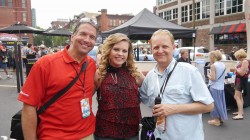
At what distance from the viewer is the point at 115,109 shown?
2.35 metres

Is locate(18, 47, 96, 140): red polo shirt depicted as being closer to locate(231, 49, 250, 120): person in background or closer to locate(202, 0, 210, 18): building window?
locate(231, 49, 250, 120): person in background

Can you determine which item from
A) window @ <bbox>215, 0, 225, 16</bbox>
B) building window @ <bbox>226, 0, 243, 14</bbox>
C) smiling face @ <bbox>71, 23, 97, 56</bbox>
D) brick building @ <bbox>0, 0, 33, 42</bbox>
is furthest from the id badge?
brick building @ <bbox>0, 0, 33, 42</bbox>

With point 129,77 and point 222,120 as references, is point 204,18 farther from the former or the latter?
point 129,77

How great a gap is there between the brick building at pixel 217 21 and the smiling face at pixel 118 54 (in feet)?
90.5

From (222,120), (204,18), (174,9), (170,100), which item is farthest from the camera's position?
(174,9)

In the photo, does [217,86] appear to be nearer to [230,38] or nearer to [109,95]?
[109,95]

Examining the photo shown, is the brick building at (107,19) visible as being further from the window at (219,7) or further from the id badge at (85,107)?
the id badge at (85,107)

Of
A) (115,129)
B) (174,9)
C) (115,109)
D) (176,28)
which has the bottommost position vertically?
(115,129)

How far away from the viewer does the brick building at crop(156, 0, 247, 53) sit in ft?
93.5

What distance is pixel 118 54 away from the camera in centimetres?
244

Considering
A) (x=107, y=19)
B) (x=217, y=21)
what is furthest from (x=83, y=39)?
(x=107, y=19)

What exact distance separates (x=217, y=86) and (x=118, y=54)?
4.20m

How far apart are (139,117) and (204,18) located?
3522 cm

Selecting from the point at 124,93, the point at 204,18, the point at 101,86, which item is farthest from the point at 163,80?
the point at 204,18
